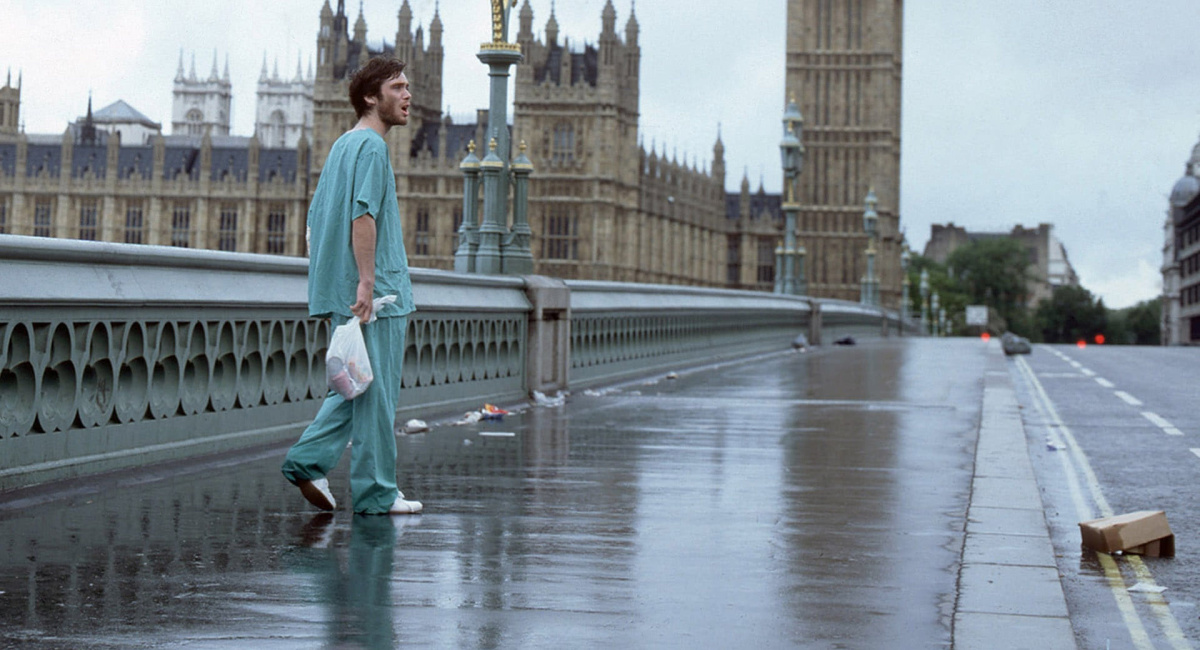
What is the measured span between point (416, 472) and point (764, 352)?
70.9 feet

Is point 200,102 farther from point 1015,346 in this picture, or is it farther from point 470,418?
point 470,418

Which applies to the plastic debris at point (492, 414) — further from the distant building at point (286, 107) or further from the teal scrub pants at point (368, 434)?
the distant building at point (286, 107)

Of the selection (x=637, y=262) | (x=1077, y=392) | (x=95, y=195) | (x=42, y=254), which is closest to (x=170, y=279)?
(x=42, y=254)

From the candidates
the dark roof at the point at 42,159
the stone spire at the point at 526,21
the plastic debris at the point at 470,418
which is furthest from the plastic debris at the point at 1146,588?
the dark roof at the point at 42,159

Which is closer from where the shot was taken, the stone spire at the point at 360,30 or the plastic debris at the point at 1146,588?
the plastic debris at the point at 1146,588

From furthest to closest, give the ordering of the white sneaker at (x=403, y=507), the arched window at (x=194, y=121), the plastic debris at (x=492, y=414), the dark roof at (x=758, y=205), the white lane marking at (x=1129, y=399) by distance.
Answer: the arched window at (x=194, y=121) < the dark roof at (x=758, y=205) < the white lane marking at (x=1129, y=399) < the plastic debris at (x=492, y=414) < the white sneaker at (x=403, y=507)

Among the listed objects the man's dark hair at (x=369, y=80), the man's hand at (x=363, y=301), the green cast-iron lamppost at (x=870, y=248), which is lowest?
the man's hand at (x=363, y=301)

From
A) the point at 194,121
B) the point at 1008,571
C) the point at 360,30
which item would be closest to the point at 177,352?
the point at 1008,571

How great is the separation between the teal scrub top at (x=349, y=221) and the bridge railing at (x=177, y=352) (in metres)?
1.20

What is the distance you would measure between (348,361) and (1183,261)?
12688 cm

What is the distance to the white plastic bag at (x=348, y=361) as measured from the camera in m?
5.91

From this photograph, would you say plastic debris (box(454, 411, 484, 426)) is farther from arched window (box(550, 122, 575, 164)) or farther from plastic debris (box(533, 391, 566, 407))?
arched window (box(550, 122, 575, 164))

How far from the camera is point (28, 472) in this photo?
655 centimetres

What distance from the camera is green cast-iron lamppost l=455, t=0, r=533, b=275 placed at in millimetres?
14062
